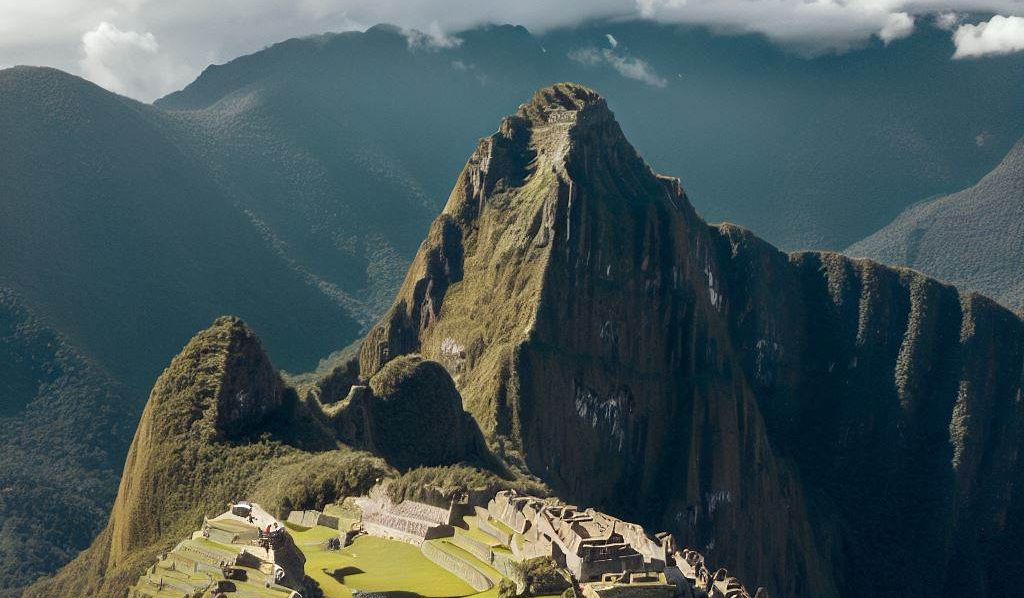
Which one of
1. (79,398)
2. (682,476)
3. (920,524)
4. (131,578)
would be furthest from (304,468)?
(920,524)

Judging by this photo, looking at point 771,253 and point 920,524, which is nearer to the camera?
point 920,524

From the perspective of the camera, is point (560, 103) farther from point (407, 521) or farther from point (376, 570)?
point (376, 570)

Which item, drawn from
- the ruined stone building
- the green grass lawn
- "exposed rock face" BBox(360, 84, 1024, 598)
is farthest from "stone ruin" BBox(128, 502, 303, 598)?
"exposed rock face" BBox(360, 84, 1024, 598)

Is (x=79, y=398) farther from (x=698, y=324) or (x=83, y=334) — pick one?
(x=698, y=324)

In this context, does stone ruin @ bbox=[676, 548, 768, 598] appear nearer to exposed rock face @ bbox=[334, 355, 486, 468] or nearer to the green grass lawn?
the green grass lawn

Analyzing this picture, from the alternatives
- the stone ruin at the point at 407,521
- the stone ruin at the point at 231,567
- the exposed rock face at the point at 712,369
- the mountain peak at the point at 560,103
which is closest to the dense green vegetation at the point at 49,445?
the exposed rock face at the point at 712,369

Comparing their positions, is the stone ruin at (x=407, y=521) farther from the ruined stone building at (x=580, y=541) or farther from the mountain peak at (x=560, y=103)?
the mountain peak at (x=560, y=103)
